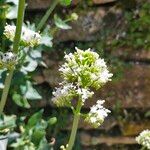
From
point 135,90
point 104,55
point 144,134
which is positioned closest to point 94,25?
point 104,55

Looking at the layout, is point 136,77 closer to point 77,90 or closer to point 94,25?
point 94,25

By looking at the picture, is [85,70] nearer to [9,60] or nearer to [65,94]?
[65,94]

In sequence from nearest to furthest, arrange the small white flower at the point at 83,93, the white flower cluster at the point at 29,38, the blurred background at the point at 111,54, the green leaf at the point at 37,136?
the small white flower at the point at 83,93 < the white flower cluster at the point at 29,38 < the green leaf at the point at 37,136 < the blurred background at the point at 111,54

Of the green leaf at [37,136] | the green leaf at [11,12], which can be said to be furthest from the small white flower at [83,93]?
the green leaf at [11,12]

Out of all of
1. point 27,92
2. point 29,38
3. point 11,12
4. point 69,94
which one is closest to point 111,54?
point 27,92

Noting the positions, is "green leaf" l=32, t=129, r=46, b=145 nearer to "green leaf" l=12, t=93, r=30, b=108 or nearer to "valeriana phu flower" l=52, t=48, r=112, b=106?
"green leaf" l=12, t=93, r=30, b=108

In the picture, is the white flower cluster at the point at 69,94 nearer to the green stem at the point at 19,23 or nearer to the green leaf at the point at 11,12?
the green stem at the point at 19,23
